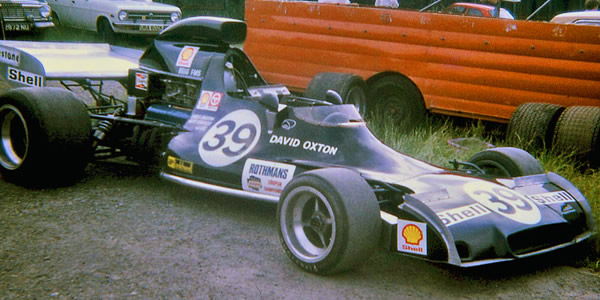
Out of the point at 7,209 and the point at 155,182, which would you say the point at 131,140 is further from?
the point at 7,209

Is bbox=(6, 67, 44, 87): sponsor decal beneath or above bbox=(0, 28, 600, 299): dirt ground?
above

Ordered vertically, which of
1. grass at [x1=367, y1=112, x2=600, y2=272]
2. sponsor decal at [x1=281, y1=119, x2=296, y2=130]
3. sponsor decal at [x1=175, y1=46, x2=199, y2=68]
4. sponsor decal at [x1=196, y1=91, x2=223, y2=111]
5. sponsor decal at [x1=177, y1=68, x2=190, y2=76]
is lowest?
grass at [x1=367, y1=112, x2=600, y2=272]

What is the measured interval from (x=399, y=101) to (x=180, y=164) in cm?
360

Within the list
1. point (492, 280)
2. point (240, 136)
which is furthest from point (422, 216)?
point (240, 136)

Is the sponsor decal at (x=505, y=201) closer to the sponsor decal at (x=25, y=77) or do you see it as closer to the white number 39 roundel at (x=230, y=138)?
the white number 39 roundel at (x=230, y=138)

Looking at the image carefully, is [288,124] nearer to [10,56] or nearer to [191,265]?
[191,265]

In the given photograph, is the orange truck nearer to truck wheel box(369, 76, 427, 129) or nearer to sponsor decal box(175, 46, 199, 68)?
truck wheel box(369, 76, 427, 129)

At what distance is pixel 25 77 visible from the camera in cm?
666

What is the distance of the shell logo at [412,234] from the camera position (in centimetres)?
418

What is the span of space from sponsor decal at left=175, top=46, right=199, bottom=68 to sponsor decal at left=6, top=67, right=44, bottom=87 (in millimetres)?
1241

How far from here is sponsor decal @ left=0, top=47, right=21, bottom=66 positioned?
6.76 m

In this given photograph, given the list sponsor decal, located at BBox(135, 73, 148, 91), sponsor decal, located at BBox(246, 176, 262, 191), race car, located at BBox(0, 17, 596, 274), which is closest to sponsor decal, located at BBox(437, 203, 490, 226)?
race car, located at BBox(0, 17, 596, 274)

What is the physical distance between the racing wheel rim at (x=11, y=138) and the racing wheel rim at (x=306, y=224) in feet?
8.87

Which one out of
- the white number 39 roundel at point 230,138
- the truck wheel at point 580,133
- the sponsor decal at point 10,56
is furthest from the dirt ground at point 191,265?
the truck wheel at point 580,133
